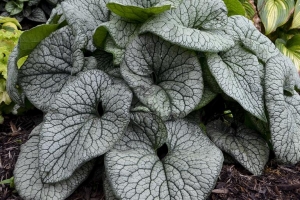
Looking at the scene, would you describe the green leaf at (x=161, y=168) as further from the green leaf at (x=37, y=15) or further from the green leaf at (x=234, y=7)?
the green leaf at (x=37, y=15)

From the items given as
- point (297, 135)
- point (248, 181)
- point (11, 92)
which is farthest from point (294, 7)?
point (11, 92)

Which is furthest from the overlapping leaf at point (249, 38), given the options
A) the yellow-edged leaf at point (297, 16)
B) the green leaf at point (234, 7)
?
the yellow-edged leaf at point (297, 16)

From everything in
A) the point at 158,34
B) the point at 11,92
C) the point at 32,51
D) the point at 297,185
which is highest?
the point at 158,34

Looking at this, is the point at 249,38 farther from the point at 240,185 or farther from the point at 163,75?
the point at 240,185

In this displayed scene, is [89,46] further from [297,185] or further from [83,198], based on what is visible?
[297,185]

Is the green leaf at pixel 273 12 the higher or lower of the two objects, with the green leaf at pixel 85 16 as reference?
lower

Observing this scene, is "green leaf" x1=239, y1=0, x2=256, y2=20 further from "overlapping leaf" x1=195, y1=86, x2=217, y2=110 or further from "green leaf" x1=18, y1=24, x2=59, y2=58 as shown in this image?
"green leaf" x1=18, y1=24, x2=59, y2=58
